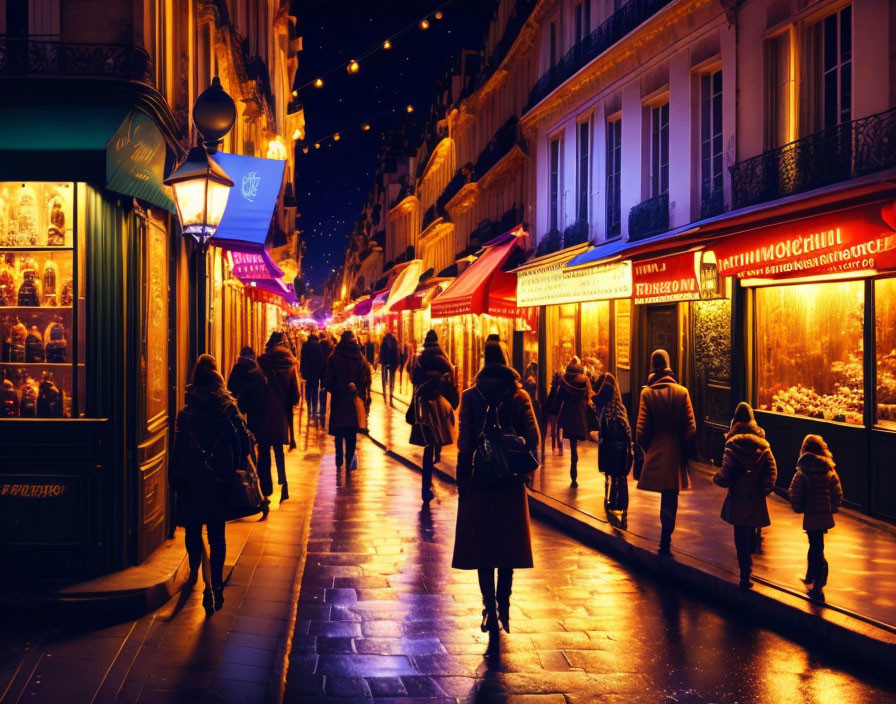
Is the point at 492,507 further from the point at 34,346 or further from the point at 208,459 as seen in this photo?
the point at 34,346

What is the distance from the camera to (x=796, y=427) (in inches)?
455

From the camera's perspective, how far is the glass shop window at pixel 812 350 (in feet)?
34.9

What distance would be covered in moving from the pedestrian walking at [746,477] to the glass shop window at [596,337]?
10725 millimetres

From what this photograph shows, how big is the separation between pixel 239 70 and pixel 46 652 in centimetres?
1404

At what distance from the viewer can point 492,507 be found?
6156 mm

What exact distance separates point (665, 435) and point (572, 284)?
8.61 m

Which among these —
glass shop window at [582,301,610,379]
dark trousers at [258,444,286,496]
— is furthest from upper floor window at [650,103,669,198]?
dark trousers at [258,444,286,496]

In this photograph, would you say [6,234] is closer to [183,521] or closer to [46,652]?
[183,521]

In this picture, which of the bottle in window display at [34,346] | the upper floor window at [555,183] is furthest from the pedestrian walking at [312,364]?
the bottle in window display at [34,346]

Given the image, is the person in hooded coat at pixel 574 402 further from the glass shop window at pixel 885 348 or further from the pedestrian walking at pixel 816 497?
the pedestrian walking at pixel 816 497

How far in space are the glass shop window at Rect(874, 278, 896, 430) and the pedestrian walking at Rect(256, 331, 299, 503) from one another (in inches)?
269

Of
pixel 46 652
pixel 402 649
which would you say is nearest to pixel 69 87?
pixel 46 652

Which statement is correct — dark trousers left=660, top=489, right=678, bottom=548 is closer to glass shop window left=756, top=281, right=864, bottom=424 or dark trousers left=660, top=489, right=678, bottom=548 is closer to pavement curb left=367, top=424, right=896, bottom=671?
pavement curb left=367, top=424, right=896, bottom=671

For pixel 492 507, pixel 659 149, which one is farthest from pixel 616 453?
pixel 659 149
